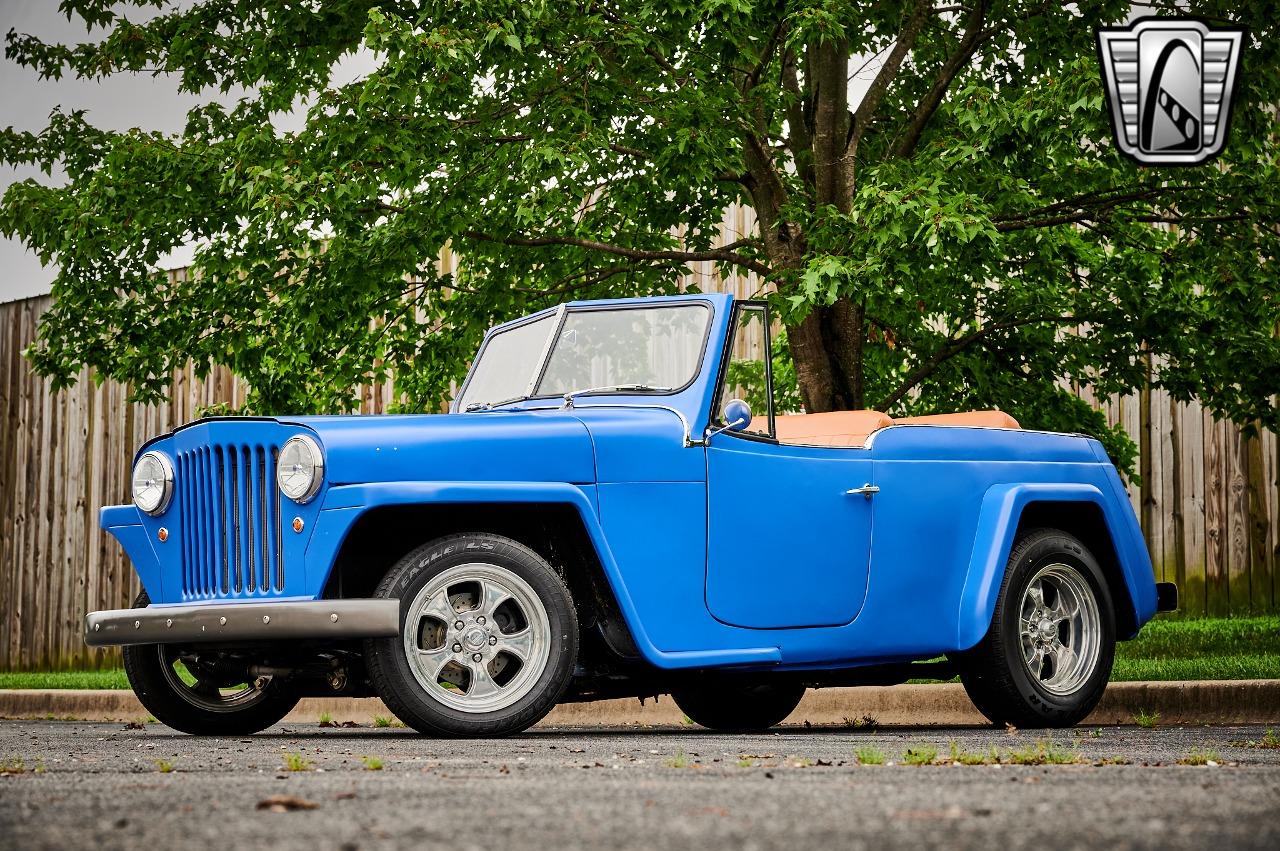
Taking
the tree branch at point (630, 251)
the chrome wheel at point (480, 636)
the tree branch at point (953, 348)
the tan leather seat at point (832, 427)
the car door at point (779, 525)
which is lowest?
the chrome wheel at point (480, 636)

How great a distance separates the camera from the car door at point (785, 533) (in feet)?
21.6

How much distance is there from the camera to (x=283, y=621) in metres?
5.66

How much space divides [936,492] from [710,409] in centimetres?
126

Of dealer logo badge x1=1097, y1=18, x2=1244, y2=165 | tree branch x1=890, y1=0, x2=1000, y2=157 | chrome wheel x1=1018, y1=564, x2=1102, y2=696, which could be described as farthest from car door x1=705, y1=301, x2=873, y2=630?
tree branch x1=890, y1=0, x2=1000, y2=157

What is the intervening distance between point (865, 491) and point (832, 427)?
28.7 inches

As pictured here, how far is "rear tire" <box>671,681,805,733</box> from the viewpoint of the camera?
8305 mm

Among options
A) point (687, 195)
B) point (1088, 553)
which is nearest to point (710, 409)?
point (1088, 553)

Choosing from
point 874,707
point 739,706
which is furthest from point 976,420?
point 874,707

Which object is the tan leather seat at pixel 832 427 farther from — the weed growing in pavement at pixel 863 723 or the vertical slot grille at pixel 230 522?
the vertical slot grille at pixel 230 522

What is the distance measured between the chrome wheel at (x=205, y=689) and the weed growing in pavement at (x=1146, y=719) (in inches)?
162

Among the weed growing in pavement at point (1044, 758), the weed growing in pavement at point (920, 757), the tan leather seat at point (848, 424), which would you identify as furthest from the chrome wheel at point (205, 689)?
the weed growing in pavement at point (1044, 758)

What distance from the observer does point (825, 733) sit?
755 cm

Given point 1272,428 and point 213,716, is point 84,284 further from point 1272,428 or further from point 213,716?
point 1272,428

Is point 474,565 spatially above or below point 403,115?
below
